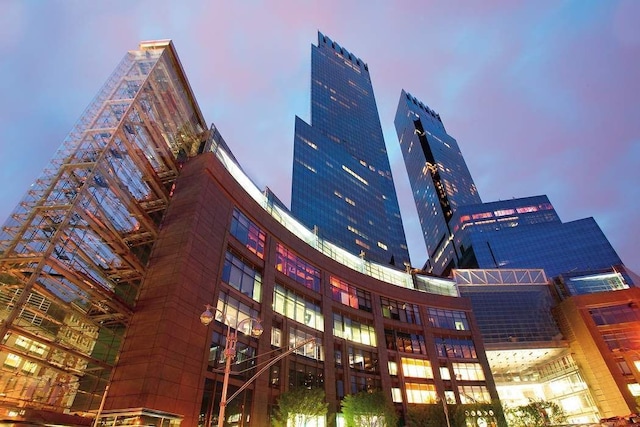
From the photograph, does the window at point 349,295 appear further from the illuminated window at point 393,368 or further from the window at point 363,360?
the illuminated window at point 393,368

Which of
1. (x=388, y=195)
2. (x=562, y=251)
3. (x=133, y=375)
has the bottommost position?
(x=133, y=375)

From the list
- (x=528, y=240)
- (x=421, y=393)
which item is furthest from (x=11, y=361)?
(x=528, y=240)

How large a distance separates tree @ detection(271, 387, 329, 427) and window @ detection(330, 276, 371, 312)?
17.4 meters

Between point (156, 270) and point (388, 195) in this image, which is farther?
point (388, 195)

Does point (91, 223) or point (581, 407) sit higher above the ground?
point (91, 223)

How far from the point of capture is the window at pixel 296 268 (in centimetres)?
4622

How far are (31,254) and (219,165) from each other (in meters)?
18.5

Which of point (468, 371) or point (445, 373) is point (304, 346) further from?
point (468, 371)

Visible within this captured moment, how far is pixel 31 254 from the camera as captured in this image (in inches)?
981

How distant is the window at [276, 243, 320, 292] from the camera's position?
152ft

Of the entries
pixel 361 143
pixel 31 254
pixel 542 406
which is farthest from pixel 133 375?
pixel 361 143

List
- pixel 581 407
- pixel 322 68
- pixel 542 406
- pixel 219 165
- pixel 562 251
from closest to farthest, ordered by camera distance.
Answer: pixel 219 165 → pixel 542 406 → pixel 581 407 → pixel 562 251 → pixel 322 68

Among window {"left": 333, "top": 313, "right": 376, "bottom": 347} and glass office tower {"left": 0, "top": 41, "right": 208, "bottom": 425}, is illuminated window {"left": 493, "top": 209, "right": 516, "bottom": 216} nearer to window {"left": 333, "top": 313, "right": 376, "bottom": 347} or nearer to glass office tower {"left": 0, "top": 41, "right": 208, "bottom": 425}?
window {"left": 333, "top": 313, "right": 376, "bottom": 347}

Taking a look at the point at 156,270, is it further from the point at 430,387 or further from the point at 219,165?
the point at 430,387
